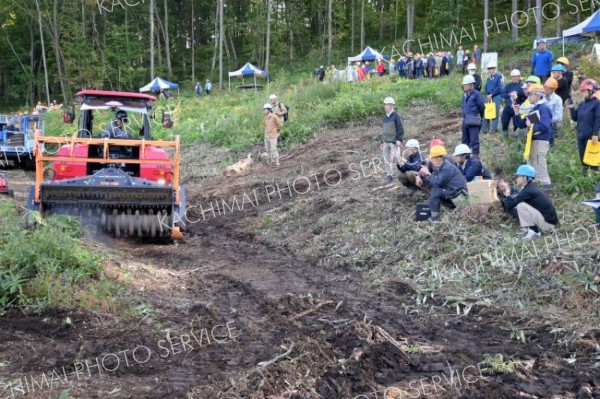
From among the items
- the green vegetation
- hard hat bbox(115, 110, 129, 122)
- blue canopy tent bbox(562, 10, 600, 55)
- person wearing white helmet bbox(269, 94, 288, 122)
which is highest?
blue canopy tent bbox(562, 10, 600, 55)

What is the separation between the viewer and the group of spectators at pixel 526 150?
955cm

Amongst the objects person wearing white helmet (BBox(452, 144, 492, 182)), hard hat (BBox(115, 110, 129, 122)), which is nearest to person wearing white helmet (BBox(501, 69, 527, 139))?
person wearing white helmet (BBox(452, 144, 492, 182))

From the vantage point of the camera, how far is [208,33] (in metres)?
65.9

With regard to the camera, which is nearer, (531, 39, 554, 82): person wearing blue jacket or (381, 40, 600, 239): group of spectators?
(381, 40, 600, 239): group of spectators

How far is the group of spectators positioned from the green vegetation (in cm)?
532

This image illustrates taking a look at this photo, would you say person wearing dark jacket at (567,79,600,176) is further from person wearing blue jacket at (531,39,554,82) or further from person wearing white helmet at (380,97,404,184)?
person wearing blue jacket at (531,39,554,82)

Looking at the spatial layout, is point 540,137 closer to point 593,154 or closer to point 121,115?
point 593,154

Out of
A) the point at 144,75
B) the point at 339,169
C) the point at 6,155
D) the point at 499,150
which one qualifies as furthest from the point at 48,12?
the point at 499,150

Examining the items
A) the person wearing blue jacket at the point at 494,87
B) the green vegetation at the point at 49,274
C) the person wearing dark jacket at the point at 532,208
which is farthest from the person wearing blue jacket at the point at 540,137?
the green vegetation at the point at 49,274

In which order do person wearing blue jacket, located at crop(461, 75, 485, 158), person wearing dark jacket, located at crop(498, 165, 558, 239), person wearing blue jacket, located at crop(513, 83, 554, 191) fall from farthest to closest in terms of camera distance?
1. person wearing blue jacket, located at crop(461, 75, 485, 158)
2. person wearing blue jacket, located at crop(513, 83, 554, 191)
3. person wearing dark jacket, located at crop(498, 165, 558, 239)

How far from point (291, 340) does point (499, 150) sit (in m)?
8.37

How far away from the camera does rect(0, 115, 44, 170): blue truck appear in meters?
23.8

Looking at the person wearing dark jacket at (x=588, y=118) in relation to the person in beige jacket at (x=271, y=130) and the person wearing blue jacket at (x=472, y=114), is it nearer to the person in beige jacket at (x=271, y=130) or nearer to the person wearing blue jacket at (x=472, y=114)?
the person wearing blue jacket at (x=472, y=114)

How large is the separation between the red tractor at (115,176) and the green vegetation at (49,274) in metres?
2.23
